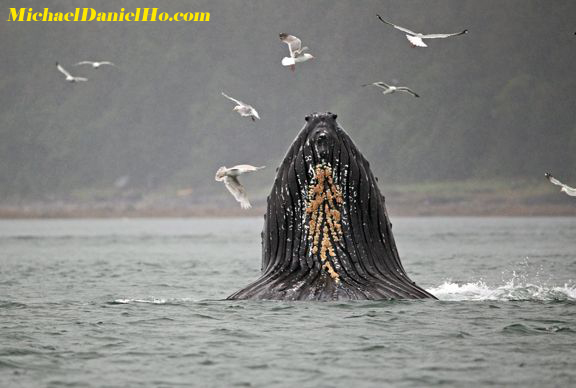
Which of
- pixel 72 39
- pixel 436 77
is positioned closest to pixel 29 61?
pixel 72 39

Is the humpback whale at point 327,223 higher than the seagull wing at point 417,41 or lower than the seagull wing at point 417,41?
lower

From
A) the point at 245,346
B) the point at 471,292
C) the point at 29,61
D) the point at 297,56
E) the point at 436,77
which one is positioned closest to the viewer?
the point at 245,346

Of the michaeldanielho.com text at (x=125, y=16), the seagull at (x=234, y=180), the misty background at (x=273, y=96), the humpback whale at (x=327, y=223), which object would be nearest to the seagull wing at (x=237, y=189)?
the seagull at (x=234, y=180)

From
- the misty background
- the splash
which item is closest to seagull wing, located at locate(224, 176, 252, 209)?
the splash

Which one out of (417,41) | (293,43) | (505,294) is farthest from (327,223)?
(293,43)

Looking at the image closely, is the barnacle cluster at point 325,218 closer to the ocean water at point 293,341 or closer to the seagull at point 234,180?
the ocean water at point 293,341

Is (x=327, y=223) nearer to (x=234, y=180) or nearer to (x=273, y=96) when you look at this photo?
(x=234, y=180)

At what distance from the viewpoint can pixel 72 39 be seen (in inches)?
7712

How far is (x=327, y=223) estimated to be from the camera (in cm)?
1098

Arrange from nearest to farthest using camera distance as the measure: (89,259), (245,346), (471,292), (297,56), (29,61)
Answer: (245,346) → (471,292) → (297,56) → (89,259) → (29,61)

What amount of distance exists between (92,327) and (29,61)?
185 metres

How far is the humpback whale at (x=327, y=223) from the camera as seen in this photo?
10883mm

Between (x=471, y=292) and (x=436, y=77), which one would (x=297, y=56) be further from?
(x=436, y=77)

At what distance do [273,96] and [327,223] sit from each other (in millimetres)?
159841
